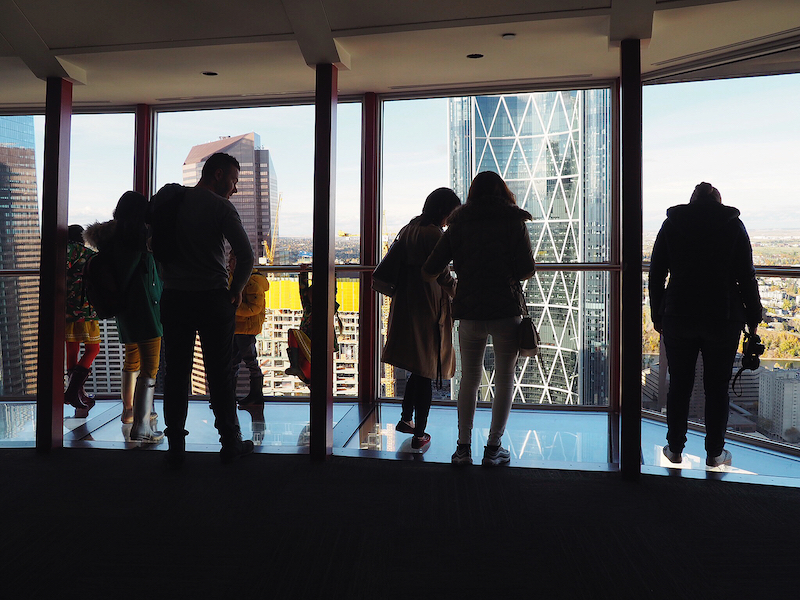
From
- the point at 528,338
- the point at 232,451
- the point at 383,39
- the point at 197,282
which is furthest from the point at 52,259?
the point at 528,338

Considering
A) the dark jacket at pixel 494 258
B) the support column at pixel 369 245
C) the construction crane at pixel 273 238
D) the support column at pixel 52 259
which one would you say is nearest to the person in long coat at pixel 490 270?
the dark jacket at pixel 494 258

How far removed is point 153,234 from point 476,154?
2.41 metres

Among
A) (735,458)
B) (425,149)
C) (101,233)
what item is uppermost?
(425,149)

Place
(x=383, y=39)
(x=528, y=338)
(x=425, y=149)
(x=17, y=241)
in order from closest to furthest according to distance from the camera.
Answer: (x=528, y=338) → (x=383, y=39) → (x=425, y=149) → (x=17, y=241)

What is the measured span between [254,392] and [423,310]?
63.6 inches

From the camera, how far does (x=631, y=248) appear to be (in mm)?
3146

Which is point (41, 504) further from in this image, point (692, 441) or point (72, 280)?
point (692, 441)

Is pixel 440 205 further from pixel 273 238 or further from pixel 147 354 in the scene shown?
pixel 147 354

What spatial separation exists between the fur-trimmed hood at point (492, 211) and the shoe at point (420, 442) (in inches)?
53.5

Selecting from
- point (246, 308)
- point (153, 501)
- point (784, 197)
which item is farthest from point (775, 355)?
point (153, 501)

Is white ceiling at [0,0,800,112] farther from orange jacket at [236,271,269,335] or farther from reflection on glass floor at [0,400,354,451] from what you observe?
reflection on glass floor at [0,400,354,451]

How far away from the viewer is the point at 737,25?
310 centimetres

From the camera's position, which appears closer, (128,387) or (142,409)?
(142,409)

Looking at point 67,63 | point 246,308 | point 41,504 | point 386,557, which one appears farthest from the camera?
point 246,308
